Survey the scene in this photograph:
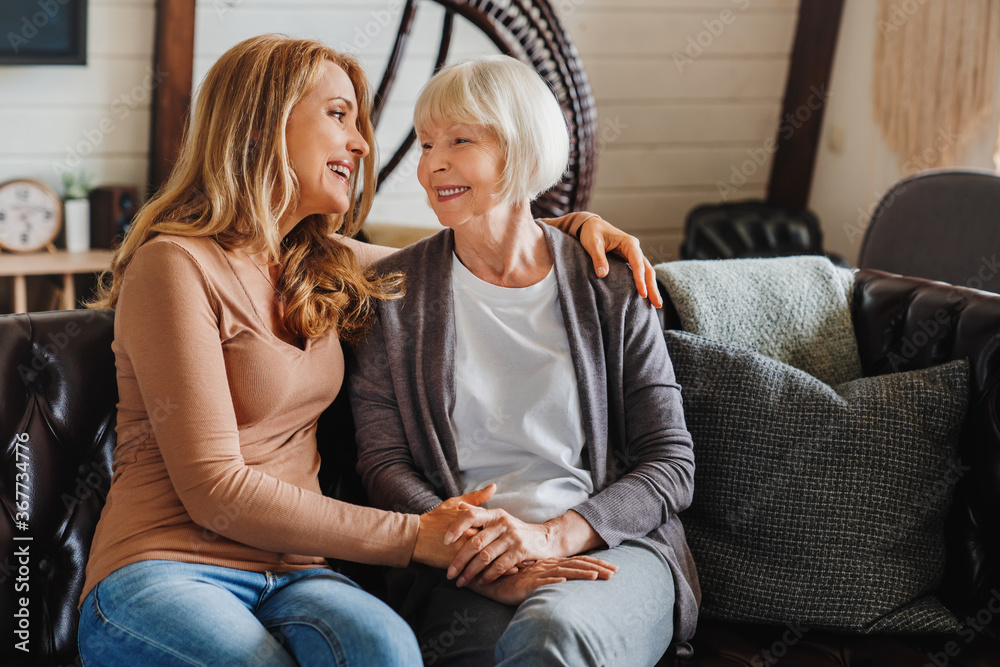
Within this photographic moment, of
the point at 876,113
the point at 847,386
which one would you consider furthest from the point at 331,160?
the point at 876,113

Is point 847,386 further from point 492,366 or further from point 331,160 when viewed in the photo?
point 331,160

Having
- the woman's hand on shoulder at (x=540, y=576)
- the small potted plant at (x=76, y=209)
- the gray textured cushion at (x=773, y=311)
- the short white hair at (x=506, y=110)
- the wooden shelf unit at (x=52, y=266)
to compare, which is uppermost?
the short white hair at (x=506, y=110)

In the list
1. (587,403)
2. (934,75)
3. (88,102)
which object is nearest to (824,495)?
(587,403)

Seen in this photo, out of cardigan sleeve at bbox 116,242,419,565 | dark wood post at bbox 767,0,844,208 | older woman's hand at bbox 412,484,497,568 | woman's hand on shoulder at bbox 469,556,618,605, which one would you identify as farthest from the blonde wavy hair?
dark wood post at bbox 767,0,844,208

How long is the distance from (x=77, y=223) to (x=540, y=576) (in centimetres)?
203

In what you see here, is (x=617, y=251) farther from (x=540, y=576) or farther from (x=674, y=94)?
(x=674, y=94)

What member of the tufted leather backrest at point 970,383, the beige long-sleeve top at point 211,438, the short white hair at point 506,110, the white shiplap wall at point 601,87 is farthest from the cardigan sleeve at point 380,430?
the white shiplap wall at point 601,87

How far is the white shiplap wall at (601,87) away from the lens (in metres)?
2.59

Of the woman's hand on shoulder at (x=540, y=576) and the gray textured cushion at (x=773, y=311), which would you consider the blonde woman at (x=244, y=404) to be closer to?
the woman's hand on shoulder at (x=540, y=576)

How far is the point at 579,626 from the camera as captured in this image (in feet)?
3.85

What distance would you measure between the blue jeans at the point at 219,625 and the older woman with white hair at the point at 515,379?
181mm

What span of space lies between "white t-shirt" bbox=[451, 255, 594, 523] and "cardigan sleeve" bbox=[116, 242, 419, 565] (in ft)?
0.68

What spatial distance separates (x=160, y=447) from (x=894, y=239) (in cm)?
193

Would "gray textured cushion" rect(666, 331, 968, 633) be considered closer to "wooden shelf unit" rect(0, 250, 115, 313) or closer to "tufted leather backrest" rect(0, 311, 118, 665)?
"tufted leather backrest" rect(0, 311, 118, 665)
